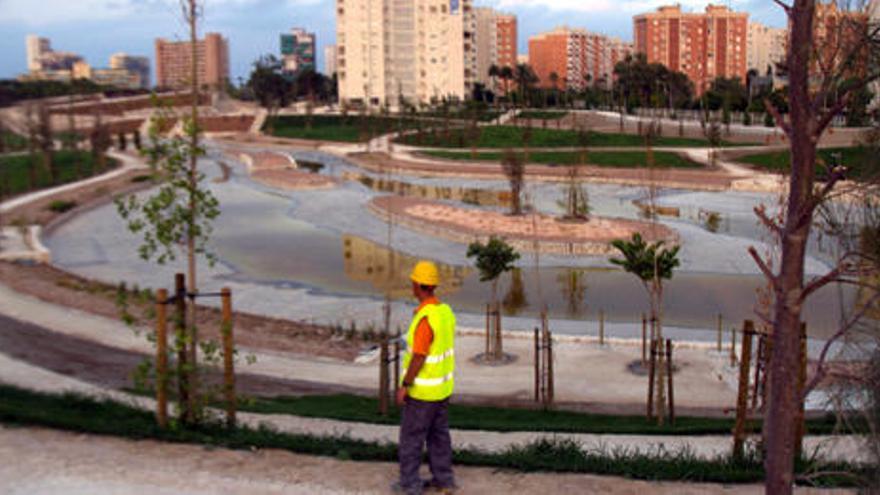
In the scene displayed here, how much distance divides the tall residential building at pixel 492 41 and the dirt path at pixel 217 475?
4083 inches

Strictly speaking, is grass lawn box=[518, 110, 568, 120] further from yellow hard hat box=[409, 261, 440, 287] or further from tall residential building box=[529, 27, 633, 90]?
yellow hard hat box=[409, 261, 440, 287]

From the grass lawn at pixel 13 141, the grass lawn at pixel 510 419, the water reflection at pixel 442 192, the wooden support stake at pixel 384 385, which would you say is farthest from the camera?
the grass lawn at pixel 13 141

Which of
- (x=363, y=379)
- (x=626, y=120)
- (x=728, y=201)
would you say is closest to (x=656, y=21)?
(x=626, y=120)

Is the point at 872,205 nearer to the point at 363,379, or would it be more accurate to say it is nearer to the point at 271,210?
the point at 363,379

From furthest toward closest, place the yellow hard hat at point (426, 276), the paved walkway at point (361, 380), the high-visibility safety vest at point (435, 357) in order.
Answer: the paved walkway at point (361, 380), the yellow hard hat at point (426, 276), the high-visibility safety vest at point (435, 357)

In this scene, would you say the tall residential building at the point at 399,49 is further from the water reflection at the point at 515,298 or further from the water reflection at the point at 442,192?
the water reflection at the point at 515,298

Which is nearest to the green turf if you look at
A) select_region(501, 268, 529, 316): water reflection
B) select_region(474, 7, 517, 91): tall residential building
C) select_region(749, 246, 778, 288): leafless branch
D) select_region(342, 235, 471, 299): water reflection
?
select_region(749, 246, 778, 288): leafless branch

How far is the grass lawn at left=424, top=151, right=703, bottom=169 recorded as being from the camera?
152 ft

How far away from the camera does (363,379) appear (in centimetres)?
1345

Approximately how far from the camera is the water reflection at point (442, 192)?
37.0 meters

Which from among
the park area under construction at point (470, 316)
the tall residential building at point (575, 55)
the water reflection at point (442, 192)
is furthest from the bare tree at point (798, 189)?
the tall residential building at point (575, 55)

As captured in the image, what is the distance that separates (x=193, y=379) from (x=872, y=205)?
554cm

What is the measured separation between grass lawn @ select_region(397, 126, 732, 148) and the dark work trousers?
47.3 m

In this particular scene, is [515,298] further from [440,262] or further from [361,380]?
[361,380]
